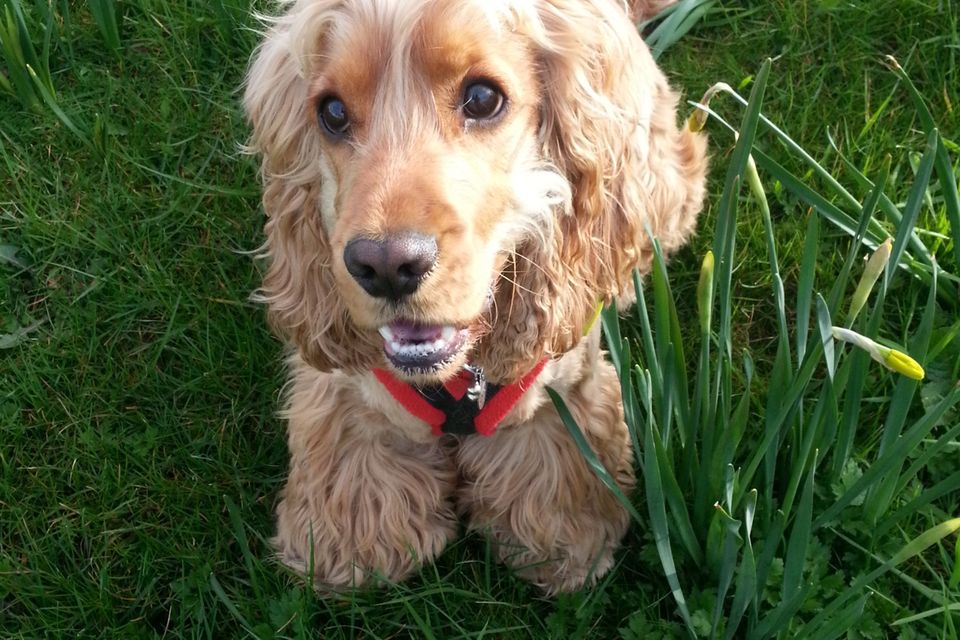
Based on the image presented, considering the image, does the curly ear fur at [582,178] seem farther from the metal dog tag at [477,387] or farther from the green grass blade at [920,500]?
the green grass blade at [920,500]

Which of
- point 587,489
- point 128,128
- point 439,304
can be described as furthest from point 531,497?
point 128,128

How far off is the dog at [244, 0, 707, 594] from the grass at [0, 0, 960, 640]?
0.53 ft

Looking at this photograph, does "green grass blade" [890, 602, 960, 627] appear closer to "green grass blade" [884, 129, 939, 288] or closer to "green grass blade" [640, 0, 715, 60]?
"green grass blade" [884, 129, 939, 288]

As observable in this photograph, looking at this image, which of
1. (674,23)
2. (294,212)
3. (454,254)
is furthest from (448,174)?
(674,23)

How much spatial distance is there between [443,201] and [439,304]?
18 cm

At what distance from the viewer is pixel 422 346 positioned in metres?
1.71

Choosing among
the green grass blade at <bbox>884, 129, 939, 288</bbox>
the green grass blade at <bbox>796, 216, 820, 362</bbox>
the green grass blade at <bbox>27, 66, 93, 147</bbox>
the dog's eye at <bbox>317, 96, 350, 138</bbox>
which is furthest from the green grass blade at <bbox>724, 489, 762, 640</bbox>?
the green grass blade at <bbox>27, 66, 93, 147</bbox>

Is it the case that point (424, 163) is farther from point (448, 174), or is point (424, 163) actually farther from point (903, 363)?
point (903, 363)

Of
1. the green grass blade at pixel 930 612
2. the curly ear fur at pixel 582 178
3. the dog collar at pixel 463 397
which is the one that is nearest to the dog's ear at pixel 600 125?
the curly ear fur at pixel 582 178

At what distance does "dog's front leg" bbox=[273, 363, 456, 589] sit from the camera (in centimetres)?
245

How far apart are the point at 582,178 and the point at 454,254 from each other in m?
0.46

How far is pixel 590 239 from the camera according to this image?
1.98 meters

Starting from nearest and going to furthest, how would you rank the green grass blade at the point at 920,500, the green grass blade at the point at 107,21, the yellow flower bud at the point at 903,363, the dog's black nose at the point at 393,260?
the yellow flower bud at the point at 903,363, the dog's black nose at the point at 393,260, the green grass blade at the point at 920,500, the green grass blade at the point at 107,21

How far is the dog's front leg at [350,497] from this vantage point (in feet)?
8.05
